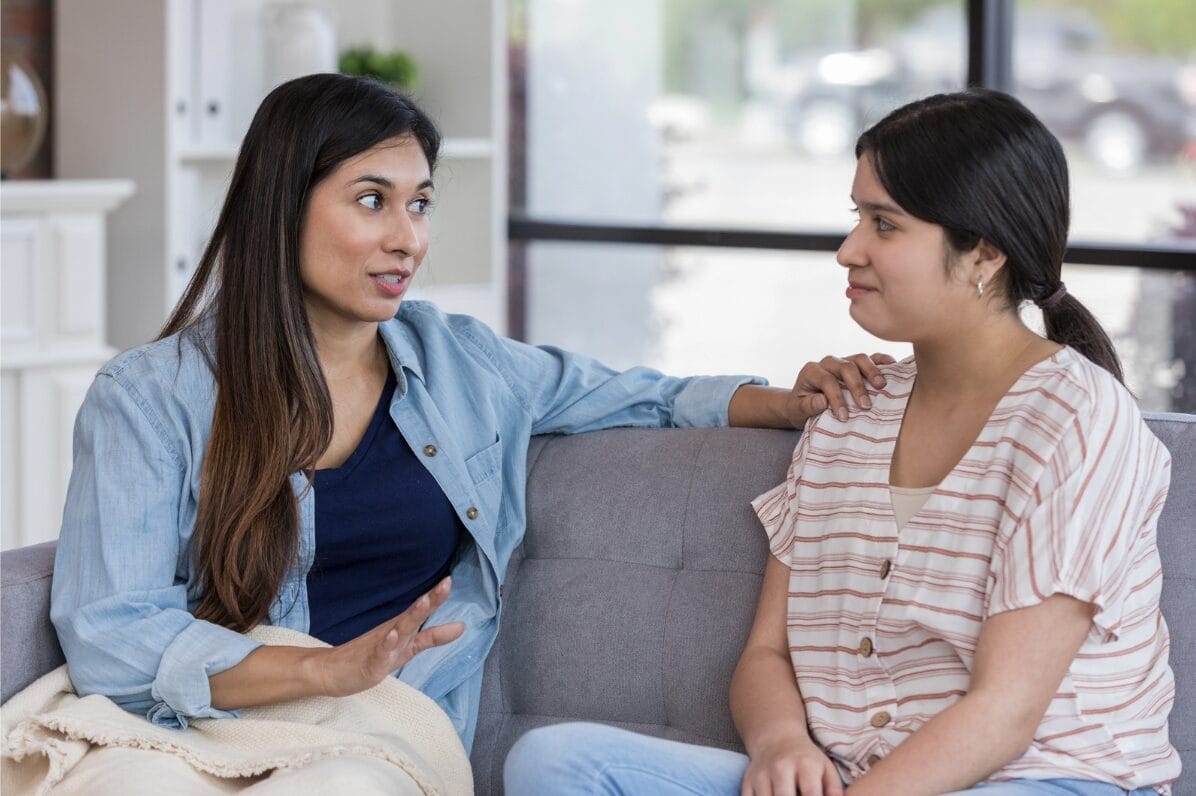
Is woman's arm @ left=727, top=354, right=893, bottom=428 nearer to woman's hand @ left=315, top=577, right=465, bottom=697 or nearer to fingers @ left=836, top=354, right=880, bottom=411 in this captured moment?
fingers @ left=836, top=354, right=880, bottom=411

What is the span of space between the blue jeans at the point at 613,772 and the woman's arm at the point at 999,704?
4 cm

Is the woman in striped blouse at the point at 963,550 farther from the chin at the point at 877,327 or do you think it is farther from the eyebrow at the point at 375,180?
the eyebrow at the point at 375,180

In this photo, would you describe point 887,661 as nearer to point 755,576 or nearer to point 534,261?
point 755,576

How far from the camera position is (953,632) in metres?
1.55

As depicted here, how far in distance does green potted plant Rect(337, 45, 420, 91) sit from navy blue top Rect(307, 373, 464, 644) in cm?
228

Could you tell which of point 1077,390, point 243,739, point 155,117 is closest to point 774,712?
point 1077,390

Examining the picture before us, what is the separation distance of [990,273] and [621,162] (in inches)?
118

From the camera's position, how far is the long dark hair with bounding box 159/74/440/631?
5.74 ft

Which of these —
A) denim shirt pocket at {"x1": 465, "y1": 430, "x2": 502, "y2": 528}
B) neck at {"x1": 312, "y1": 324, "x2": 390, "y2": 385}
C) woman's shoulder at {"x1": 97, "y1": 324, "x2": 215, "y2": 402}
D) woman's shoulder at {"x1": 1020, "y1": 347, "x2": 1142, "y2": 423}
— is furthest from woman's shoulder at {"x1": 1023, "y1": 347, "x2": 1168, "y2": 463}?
woman's shoulder at {"x1": 97, "y1": 324, "x2": 215, "y2": 402}

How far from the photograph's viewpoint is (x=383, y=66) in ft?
13.1

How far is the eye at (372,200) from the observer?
6.02 feet

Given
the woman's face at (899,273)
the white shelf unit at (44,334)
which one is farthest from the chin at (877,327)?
the white shelf unit at (44,334)

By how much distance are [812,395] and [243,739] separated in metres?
0.75

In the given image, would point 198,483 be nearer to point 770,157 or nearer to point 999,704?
point 999,704
